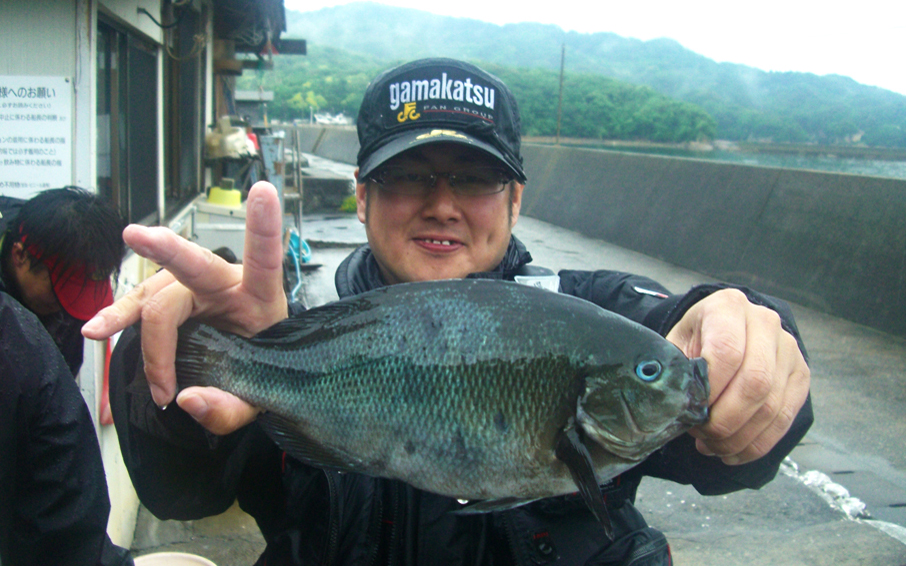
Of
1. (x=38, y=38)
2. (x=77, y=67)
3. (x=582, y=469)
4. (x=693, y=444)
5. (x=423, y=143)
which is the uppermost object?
(x=38, y=38)

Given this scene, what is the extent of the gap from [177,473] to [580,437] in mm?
1094

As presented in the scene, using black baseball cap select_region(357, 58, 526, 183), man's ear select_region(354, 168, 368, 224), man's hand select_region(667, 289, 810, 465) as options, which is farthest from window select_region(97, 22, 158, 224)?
man's hand select_region(667, 289, 810, 465)

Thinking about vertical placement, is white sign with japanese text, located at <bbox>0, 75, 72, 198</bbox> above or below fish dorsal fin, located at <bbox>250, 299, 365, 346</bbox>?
above

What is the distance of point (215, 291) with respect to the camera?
1477mm

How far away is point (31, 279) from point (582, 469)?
2609mm

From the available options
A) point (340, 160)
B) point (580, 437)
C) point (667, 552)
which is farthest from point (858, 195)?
point (340, 160)

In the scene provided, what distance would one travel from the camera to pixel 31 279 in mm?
2801

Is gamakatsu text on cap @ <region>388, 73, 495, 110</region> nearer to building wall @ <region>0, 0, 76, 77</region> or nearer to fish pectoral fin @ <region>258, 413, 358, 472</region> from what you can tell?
fish pectoral fin @ <region>258, 413, 358, 472</region>

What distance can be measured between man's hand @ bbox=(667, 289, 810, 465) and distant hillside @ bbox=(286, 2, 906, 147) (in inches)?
295

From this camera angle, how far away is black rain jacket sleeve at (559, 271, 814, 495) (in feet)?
5.53

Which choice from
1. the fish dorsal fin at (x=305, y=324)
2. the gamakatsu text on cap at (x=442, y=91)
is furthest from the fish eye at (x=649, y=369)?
the gamakatsu text on cap at (x=442, y=91)

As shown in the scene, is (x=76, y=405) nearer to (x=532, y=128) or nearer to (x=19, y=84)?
(x=19, y=84)

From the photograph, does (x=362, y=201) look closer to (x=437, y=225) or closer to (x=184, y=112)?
(x=437, y=225)

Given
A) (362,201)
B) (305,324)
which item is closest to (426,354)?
(305,324)
